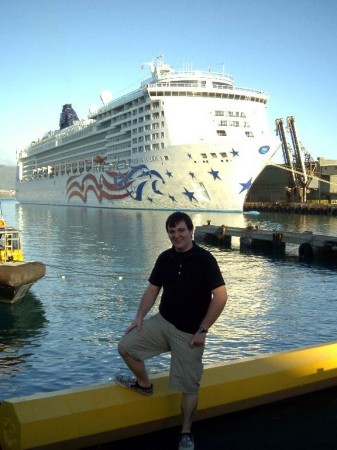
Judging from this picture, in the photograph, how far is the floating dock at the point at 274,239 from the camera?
2353 centimetres

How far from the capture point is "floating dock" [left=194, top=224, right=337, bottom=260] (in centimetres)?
2353

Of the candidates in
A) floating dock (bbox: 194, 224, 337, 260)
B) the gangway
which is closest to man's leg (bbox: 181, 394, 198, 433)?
floating dock (bbox: 194, 224, 337, 260)

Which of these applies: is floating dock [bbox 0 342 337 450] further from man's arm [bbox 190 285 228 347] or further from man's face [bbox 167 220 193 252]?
man's face [bbox 167 220 193 252]

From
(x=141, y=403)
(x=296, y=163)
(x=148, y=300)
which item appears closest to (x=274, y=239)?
(x=148, y=300)

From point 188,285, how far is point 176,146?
5535cm

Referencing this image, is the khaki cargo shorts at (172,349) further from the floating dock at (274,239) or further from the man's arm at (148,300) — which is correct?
the floating dock at (274,239)

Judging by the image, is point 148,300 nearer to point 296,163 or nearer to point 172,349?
point 172,349

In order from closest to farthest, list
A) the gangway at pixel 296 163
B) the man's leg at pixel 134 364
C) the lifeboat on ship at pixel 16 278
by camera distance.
Result: the man's leg at pixel 134 364 → the lifeboat on ship at pixel 16 278 → the gangway at pixel 296 163

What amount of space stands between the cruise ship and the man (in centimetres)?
5272

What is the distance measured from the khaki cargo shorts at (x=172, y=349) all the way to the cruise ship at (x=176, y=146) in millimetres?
52720

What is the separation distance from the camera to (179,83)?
64.8 metres

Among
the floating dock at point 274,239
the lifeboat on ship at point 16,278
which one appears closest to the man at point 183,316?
the lifeboat on ship at point 16,278

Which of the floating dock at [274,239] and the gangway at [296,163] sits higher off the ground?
the gangway at [296,163]

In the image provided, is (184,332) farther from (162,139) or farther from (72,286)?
(162,139)
